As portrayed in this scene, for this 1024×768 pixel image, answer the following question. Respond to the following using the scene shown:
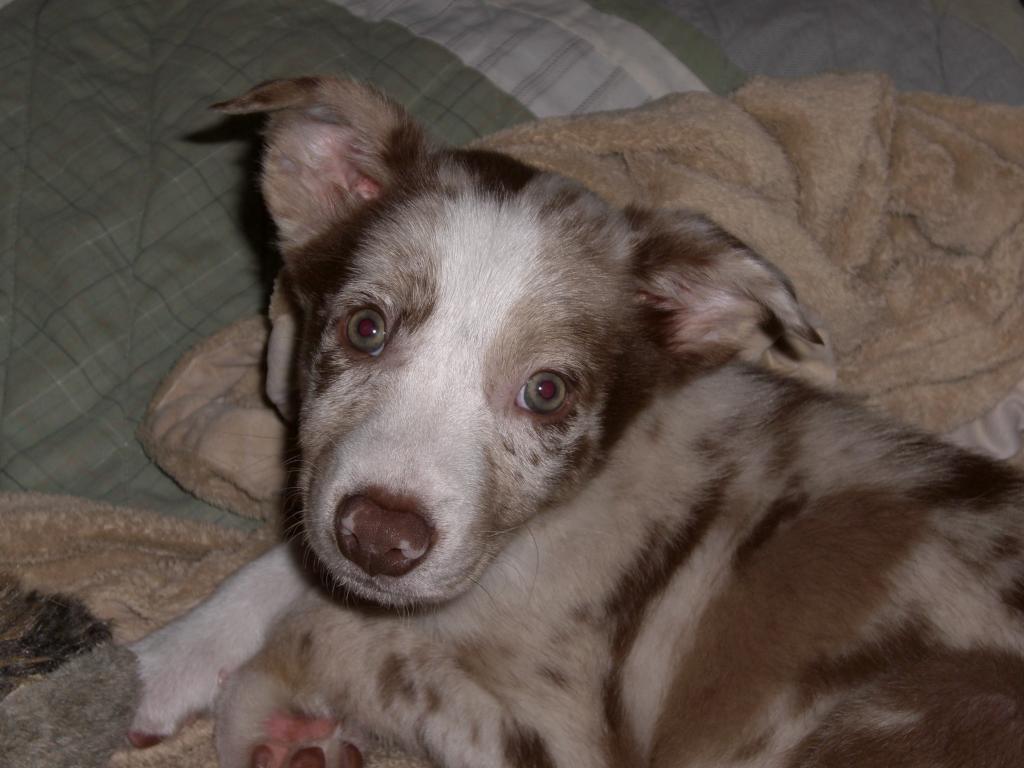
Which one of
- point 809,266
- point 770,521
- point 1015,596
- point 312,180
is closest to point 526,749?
point 770,521

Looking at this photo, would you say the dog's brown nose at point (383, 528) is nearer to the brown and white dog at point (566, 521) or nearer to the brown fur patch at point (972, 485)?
the brown and white dog at point (566, 521)

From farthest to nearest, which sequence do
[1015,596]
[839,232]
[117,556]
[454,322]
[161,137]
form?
1. [161,137]
2. [839,232]
3. [117,556]
4. [454,322]
5. [1015,596]

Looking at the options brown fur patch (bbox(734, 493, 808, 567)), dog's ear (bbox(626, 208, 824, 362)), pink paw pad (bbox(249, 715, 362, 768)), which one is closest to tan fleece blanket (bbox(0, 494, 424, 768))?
pink paw pad (bbox(249, 715, 362, 768))

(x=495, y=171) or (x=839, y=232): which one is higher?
(x=495, y=171)

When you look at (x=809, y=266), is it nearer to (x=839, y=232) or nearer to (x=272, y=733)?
(x=839, y=232)

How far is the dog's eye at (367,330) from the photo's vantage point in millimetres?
3297

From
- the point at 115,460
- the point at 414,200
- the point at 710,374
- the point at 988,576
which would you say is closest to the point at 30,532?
the point at 115,460

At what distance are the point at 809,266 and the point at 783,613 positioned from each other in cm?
154

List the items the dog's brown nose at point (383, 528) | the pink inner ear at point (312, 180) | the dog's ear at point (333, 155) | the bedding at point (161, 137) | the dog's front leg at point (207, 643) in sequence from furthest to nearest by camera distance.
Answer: the bedding at point (161, 137) → the pink inner ear at point (312, 180) → the dog's ear at point (333, 155) → the dog's front leg at point (207, 643) → the dog's brown nose at point (383, 528)

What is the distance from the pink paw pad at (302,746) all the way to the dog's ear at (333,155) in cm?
153

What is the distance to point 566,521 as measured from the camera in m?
3.52

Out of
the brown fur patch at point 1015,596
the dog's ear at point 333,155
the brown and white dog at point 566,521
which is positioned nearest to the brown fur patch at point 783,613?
the brown and white dog at point 566,521

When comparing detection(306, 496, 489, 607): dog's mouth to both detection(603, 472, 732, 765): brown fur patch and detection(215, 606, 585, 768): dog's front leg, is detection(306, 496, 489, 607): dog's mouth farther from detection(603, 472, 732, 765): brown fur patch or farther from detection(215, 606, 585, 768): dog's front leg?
detection(603, 472, 732, 765): brown fur patch

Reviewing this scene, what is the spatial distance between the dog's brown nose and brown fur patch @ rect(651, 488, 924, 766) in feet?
3.11
